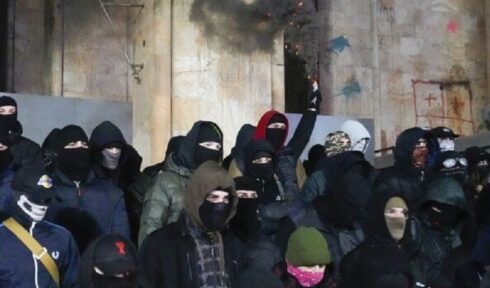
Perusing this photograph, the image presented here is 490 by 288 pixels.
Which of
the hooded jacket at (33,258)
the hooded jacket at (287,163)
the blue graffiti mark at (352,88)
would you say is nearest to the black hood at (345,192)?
the hooded jacket at (287,163)

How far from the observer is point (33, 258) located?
19.9 ft

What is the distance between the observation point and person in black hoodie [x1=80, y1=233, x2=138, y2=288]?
5391 mm

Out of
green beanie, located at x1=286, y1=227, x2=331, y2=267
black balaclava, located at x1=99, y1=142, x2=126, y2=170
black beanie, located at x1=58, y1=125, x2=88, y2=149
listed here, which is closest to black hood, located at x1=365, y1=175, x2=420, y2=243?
green beanie, located at x1=286, y1=227, x2=331, y2=267

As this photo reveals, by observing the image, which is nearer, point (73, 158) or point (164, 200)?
point (164, 200)

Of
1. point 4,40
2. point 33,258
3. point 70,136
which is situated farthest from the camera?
point 4,40

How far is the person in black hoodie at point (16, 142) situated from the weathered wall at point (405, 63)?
28.5 ft

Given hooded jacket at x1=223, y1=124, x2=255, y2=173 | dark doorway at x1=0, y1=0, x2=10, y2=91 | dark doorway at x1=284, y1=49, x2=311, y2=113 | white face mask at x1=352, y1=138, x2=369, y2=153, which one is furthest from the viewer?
dark doorway at x1=284, y1=49, x2=311, y2=113

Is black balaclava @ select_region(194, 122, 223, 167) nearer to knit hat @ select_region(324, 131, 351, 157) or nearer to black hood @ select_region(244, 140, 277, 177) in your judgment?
black hood @ select_region(244, 140, 277, 177)

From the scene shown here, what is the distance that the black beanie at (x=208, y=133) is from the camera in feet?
25.5

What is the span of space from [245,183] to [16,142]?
6.41 feet

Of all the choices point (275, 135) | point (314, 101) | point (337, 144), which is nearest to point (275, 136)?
point (275, 135)

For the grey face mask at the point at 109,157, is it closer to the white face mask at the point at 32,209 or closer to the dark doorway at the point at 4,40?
the white face mask at the point at 32,209

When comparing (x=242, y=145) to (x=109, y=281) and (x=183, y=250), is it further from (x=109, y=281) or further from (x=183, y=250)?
(x=109, y=281)

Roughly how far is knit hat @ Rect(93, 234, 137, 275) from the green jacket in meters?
1.75
